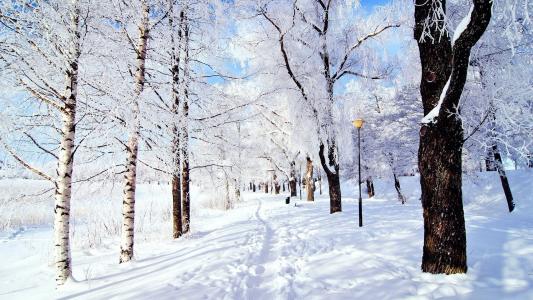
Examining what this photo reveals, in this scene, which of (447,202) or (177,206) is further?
(177,206)

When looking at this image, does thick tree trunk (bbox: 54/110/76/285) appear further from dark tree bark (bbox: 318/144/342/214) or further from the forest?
dark tree bark (bbox: 318/144/342/214)

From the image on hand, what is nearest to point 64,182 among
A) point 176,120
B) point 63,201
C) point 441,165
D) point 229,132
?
point 63,201

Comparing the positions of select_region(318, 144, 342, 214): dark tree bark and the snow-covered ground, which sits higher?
select_region(318, 144, 342, 214): dark tree bark

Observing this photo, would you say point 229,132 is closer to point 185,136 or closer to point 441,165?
point 185,136

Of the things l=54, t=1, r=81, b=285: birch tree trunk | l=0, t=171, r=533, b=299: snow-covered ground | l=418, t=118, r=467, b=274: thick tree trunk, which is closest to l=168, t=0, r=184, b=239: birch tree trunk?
l=0, t=171, r=533, b=299: snow-covered ground

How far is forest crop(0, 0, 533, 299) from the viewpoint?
452cm

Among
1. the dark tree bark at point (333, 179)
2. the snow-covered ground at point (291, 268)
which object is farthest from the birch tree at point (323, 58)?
the snow-covered ground at point (291, 268)

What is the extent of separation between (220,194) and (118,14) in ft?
67.3

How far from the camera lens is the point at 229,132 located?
10898 mm

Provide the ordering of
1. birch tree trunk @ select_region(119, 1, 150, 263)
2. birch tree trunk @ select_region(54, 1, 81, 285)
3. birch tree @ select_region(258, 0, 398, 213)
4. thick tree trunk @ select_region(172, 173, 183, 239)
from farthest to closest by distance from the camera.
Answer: birch tree @ select_region(258, 0, 398, 213) < thick tree trunk @ select_region(172, 173, 183, 239) < birch tree trunk @ select_region(119, 1, 150, 263) < birch tree trunk @ select_region(54, 1, 81, 285)

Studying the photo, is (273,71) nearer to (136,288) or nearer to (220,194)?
(136,288)

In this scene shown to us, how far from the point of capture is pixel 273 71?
13.4m

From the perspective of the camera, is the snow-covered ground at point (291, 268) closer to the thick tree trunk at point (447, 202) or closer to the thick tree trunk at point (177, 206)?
the thick tree trunk at point (447, 202)

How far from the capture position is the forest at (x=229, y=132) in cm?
452
